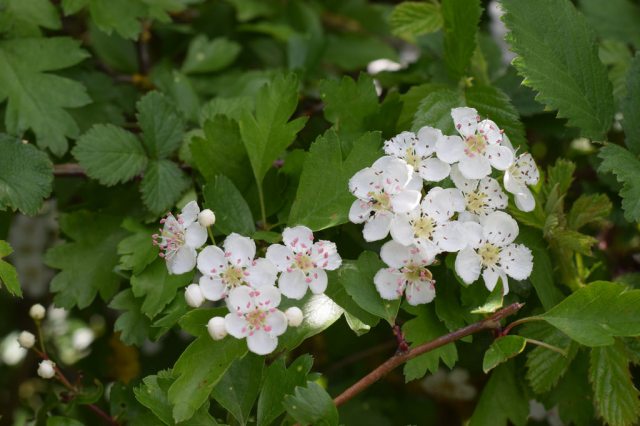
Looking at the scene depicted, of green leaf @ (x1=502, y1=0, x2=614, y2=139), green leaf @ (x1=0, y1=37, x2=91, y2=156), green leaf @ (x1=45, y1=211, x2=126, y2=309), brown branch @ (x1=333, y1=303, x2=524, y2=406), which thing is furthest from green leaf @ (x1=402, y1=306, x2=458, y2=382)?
→ green leaf @ (x1=0, y1=37, x2=91, y2=156)

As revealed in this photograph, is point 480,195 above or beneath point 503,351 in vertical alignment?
above

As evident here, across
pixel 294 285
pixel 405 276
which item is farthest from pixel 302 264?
pixel 405 276

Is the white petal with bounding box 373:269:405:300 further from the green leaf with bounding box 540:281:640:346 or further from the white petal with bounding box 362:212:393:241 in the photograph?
the green leaf with bounding box 540:281:640:346

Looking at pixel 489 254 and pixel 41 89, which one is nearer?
pixel 489 254

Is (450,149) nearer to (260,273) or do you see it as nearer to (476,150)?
(476,150)

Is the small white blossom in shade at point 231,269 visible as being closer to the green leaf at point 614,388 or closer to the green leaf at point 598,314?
the green leaf at point 598,314

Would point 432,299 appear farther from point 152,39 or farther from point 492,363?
point 152,39

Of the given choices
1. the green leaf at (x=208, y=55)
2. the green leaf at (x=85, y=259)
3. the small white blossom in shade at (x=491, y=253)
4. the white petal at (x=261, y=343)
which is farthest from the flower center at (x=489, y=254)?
the green leaf at (x=208, y=55)
